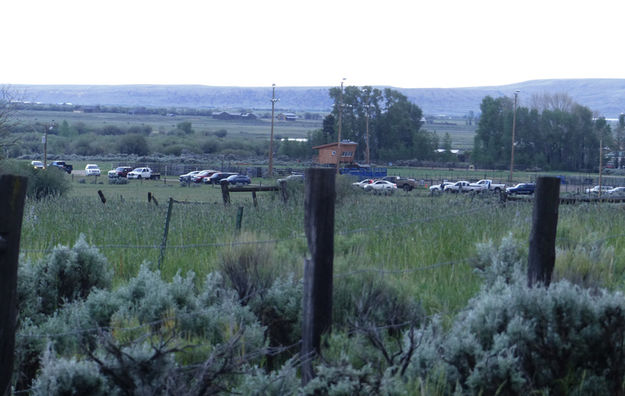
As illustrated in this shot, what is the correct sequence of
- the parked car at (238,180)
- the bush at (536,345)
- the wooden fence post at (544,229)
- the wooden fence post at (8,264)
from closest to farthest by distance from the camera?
1. the wooden fence post at (8,264)
2. the bush at (536,345)
3. the wooden fence post at (544,229)
4. the parked car at (238,180)

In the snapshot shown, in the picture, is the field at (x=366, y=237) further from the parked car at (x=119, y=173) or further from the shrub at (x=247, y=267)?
the parked car at (x=119, y=173)

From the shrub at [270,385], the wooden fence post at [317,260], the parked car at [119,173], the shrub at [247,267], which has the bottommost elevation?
the parked car at [119,173]

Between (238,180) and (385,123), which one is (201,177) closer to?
(238,180)

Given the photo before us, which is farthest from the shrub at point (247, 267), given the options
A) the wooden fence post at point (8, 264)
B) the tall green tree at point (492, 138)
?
the tall green tree at point (492, 138)

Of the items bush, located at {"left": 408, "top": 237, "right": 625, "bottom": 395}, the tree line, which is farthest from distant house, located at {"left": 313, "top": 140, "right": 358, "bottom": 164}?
bush, located at {"left": 408, "top": 237, "right": 625, "bottom": 395}

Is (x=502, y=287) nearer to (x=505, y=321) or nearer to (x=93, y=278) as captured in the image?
(x=505, y=321)

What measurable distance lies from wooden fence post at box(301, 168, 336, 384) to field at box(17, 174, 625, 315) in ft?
2.84

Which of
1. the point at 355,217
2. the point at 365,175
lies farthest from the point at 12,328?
the point at 365,175

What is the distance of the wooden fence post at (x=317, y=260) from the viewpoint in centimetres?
490

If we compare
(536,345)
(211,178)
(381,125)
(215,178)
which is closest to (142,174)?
(211,178)

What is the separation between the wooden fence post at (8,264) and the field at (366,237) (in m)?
2.47

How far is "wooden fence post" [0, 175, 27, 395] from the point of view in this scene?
419 cm

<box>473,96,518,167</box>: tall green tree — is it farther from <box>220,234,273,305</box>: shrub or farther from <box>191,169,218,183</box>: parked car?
<box>220,234,273,305</box>: shrub

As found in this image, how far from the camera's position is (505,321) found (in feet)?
17.0
